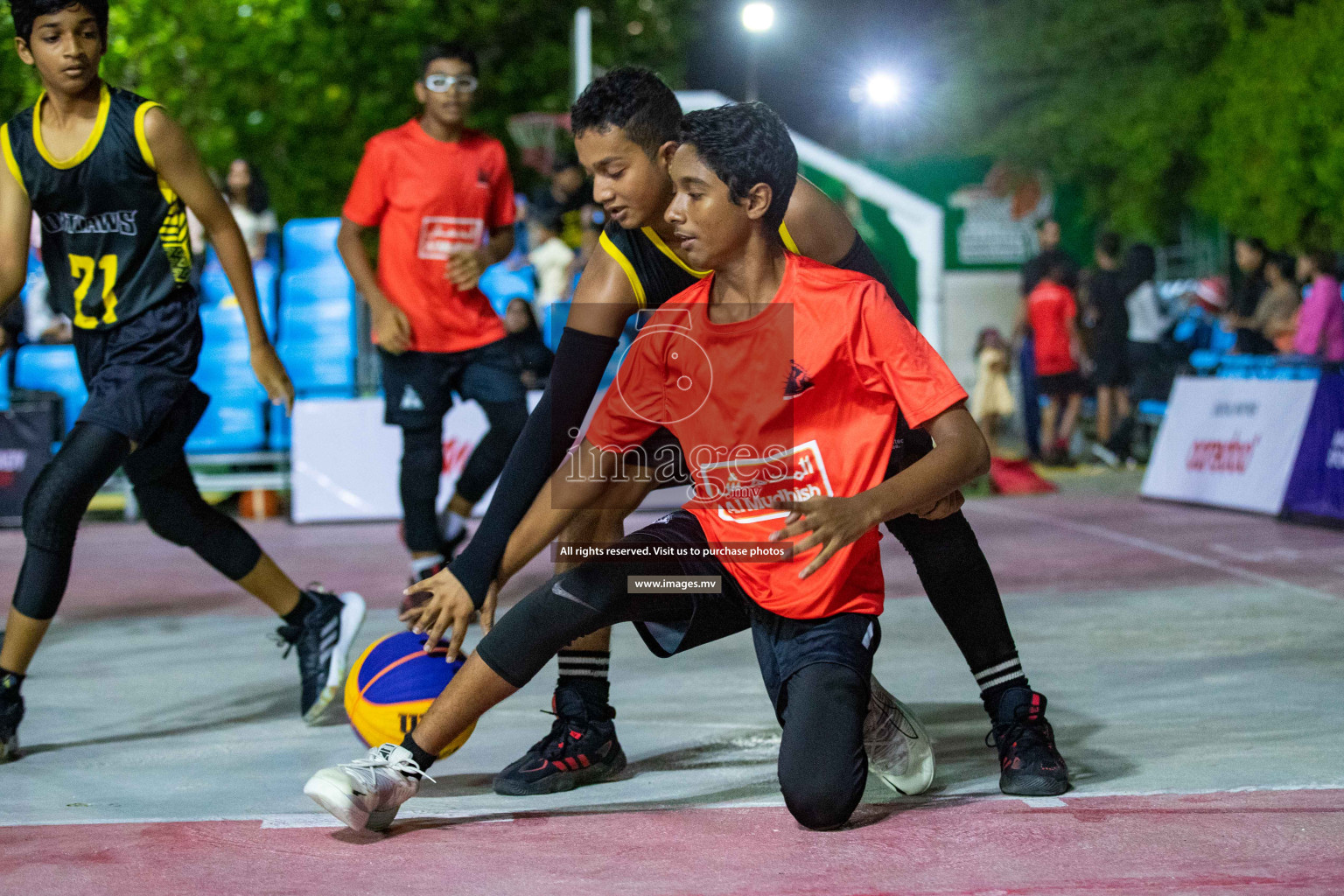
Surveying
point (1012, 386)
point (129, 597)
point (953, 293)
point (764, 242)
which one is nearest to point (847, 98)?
point (953, 293)

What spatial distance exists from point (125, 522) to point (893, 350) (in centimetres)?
859

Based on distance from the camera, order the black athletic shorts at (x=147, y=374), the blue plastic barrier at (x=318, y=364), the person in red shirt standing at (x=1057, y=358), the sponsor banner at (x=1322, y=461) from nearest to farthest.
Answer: the black athletic shorts at (x=147, y=374), the sponsor banner at (x=1322, y=461), the blue plastic barrier at (x=318, y=364), the person in red shirt standing at (x=1057, y=358)

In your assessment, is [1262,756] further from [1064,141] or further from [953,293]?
[1064,141]

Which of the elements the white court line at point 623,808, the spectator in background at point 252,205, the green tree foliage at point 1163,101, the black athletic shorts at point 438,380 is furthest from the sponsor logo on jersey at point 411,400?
the green tree foliage at point 1163,101

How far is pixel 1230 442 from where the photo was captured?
1012cm

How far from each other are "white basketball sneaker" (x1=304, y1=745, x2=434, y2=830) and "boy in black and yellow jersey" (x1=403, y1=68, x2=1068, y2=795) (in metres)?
0.46

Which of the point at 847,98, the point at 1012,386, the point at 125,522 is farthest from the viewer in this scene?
the point at 847,98

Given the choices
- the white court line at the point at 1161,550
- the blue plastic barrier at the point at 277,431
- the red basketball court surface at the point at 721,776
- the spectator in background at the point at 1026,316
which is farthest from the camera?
the spectator in background at the point at 1026,316

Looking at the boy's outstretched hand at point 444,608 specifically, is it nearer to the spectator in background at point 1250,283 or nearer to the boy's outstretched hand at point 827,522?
the boy's outstretched hand at point 827,522

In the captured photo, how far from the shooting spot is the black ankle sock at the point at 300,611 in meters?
4.71

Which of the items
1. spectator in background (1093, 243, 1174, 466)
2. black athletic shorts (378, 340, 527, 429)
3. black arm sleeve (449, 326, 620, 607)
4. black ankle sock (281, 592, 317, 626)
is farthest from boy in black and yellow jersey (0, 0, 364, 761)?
spectator in background (1093, 243, 1174, 466)

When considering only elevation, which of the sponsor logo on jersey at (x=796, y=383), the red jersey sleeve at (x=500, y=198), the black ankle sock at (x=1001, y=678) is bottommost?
the black ankle sock at (x=1001, y=678)

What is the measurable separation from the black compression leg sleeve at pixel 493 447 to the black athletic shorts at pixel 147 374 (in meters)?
1.96

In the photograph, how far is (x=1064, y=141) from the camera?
83.8 feet
